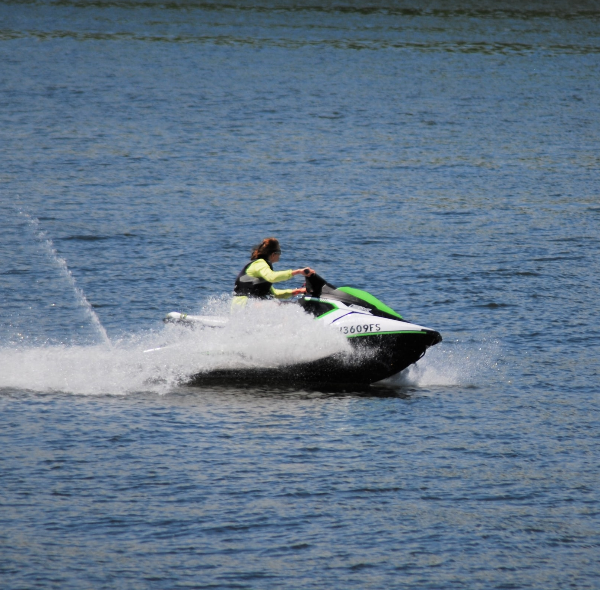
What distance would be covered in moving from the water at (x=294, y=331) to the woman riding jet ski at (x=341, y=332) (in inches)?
9.8

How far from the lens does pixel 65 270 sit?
846 inches

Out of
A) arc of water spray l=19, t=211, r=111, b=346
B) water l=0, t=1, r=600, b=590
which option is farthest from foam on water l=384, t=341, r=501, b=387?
arc of water spray l=19, t=211, r=111, b=346

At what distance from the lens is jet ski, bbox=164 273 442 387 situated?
1445 centimetres

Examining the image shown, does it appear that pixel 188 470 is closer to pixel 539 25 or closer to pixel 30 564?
pixel 30 564

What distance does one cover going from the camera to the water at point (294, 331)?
10.5 metres

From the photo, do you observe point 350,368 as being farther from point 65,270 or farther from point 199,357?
point 65,270

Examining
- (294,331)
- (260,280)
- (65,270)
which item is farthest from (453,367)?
(65,270)

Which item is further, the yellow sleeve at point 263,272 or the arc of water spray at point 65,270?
the arc of water spray at point 65,270

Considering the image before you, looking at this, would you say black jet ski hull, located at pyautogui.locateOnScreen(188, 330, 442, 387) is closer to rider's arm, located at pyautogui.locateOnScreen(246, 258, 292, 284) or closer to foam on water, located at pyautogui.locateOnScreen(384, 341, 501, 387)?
foam on water, located at pyautogui.locateOnScreen(384, 341, 501, 387)

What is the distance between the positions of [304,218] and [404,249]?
12.9 ft

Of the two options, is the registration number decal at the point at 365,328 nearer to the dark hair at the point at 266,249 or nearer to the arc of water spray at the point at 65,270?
the dark hair at the point at 266,249

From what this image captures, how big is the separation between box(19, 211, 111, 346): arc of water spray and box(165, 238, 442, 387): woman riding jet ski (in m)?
2.78

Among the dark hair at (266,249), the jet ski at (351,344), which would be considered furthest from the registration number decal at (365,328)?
the dark hair at (266,249)

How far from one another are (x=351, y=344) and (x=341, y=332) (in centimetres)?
22
